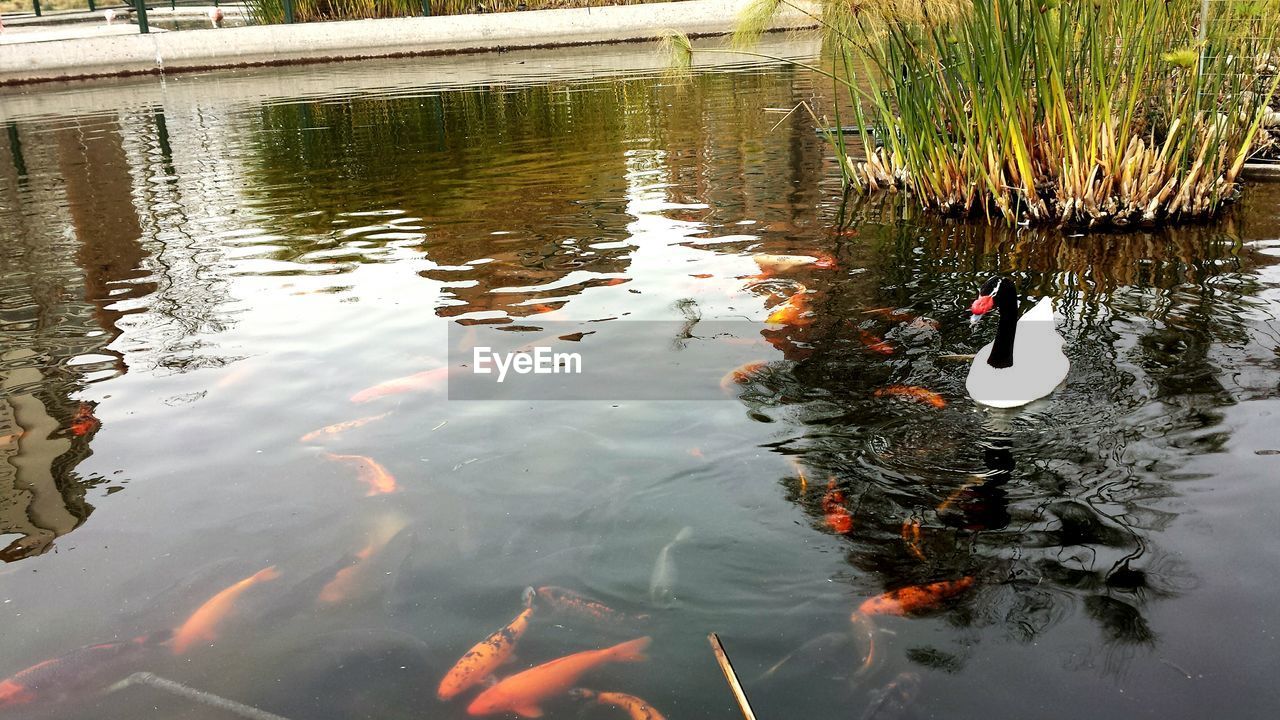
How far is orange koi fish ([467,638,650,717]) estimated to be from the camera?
2.72 metres

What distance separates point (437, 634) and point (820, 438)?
1758mm

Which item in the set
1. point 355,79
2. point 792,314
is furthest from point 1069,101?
point 355,79

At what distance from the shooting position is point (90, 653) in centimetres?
302

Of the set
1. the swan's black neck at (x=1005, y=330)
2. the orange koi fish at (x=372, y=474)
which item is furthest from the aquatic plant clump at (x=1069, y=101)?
the orange koi fish at (x=372, y=474)

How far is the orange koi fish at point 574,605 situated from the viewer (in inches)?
120

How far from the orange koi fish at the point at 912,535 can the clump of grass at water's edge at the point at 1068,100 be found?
375 cm

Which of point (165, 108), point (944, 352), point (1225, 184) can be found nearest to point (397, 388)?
point (944, 352)

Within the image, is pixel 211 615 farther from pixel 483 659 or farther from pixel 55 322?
pixel 55 322

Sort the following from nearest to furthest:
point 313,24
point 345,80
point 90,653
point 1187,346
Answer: point 90,653 < point 1187,346 < point 345,80 < point 313,24

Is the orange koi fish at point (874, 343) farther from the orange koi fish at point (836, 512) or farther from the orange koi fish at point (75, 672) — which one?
the orange koi fish at point (75, 672)

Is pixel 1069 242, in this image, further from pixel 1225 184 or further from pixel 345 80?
pixel 345 80

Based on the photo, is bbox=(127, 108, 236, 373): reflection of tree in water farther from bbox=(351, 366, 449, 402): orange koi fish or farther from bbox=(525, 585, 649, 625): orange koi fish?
bbox=(525, 585, 649, 625): orange koi fish

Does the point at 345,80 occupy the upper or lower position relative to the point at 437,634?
upper

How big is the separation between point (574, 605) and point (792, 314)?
2.80 meters
